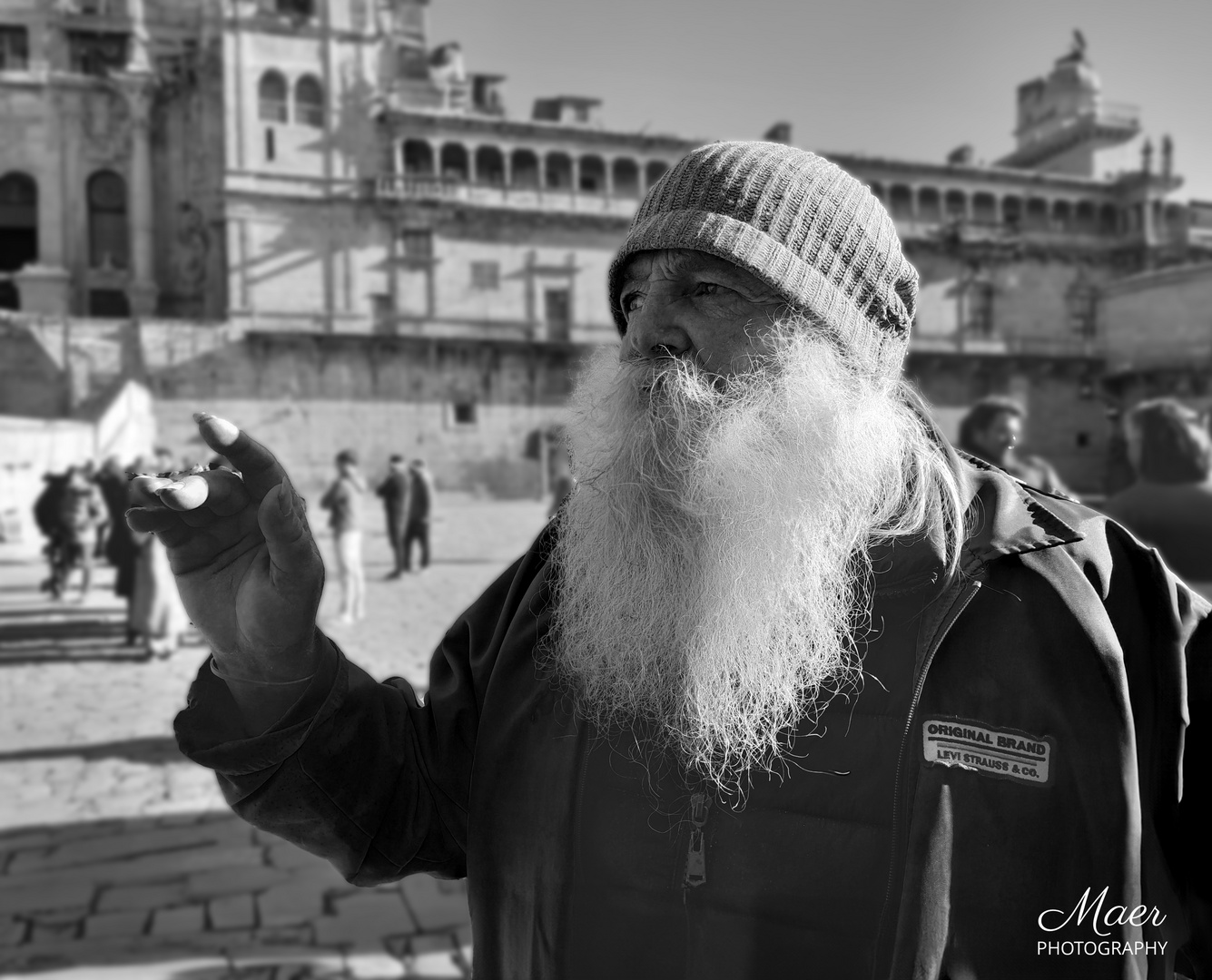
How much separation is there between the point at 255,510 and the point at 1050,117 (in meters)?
61.3

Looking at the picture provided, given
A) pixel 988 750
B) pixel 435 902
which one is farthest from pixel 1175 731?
pixel 435 902

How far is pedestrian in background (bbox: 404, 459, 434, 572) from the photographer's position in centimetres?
1503

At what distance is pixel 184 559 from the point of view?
136cm

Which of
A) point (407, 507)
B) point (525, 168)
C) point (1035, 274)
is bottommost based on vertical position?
point (407, 507)

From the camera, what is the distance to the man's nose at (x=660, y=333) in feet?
5.06

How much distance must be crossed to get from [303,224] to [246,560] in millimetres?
36332

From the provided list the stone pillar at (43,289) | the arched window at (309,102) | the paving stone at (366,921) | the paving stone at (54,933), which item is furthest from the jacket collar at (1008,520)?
the stone pillar at (43,289)

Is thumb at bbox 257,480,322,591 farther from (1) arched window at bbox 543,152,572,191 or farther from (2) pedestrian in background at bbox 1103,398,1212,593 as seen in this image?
(1) arched window at bbox 543,152,572,191

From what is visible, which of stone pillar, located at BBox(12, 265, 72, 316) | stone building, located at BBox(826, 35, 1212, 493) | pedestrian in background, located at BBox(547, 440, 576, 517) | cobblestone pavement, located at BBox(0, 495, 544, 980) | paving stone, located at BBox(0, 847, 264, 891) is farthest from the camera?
stone building, located at BBox(826, 35, 1212, 493)

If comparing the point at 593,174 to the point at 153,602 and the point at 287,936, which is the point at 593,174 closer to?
the point at 153,602

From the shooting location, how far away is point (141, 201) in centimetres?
3575

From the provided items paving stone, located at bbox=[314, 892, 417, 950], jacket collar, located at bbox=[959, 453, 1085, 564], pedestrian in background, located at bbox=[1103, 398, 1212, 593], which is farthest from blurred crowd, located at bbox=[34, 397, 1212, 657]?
paving stone, located at bbox=[314, 892, 417, 950]

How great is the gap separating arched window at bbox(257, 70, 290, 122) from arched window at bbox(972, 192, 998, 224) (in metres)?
28.1

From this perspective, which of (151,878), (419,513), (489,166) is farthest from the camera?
(489,166)
